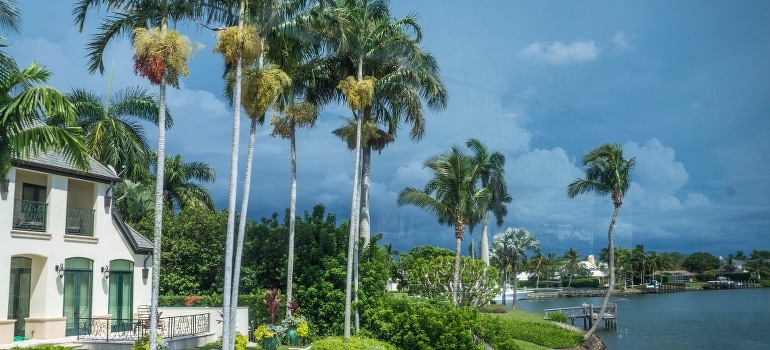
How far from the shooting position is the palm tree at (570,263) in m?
135

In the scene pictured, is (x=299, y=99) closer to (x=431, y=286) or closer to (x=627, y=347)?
(x=431, y=286)

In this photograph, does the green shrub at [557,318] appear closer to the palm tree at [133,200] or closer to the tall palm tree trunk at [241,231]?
the palm tree at [133,200]

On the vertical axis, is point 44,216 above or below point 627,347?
above

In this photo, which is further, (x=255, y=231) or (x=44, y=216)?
(x=255, y=231)

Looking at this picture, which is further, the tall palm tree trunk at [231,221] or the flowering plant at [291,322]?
the flowering plant at [291,322]

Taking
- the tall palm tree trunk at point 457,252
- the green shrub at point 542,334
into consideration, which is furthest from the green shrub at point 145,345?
the tall palm tree trunk at point 457,252

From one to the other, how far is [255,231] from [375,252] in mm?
5318

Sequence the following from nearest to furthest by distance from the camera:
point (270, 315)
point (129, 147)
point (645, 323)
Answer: point (270, 315), point (129, 147), point (645, 323)

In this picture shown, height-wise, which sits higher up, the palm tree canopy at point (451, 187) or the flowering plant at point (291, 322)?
the palm tree canopy at point (451, 187)

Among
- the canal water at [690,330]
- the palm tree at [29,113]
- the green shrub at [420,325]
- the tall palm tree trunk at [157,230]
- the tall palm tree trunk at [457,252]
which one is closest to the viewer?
the palm tree at [29,113]

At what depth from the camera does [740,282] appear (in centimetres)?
13162

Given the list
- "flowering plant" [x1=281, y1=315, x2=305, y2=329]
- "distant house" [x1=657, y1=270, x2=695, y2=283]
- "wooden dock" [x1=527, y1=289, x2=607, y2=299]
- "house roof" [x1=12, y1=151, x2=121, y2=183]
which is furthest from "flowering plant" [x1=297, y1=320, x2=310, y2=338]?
"distant house" [x1=657, y1=270, x2=695, y2=283]

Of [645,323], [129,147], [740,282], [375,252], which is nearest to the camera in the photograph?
[375,252]

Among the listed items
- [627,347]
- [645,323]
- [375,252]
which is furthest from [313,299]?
[645,323]
